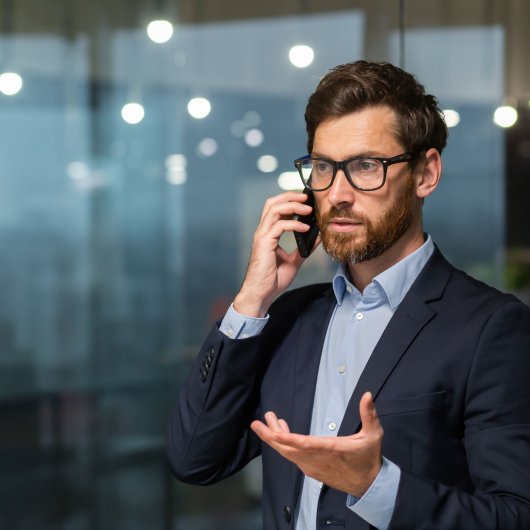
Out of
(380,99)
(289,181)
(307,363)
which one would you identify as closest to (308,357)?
(307,363)

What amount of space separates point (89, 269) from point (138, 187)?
1.37 feet

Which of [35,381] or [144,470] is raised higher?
[35,381]

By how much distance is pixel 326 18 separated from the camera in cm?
396

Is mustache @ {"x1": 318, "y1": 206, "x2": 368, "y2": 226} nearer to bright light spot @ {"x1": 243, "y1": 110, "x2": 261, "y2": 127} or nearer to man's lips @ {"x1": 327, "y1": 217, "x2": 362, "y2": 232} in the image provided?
man's lips @ {"x1": 327, "y1": 217, "x2": 362, "y2": 232}

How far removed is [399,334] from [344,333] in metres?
0.17

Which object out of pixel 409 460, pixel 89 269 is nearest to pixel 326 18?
pixel 89 269

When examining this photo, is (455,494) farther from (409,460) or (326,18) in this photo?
(326,18)

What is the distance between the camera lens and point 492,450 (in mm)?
1539

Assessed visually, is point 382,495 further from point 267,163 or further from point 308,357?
point 267,163

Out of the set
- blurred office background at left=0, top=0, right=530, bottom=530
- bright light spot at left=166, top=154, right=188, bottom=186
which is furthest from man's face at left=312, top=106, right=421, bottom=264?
bright light spot at left=166, top=154, right=188, bottom=186

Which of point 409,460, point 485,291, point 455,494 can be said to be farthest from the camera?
point 485,291

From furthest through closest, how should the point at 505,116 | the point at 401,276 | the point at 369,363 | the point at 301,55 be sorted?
the point at 301,55
the point at 505,116
the point at 401,276
the point at 369,363

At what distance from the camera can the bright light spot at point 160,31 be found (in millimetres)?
4035

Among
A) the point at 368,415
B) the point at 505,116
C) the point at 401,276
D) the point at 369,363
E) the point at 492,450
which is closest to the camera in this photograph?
the point at 368,415
